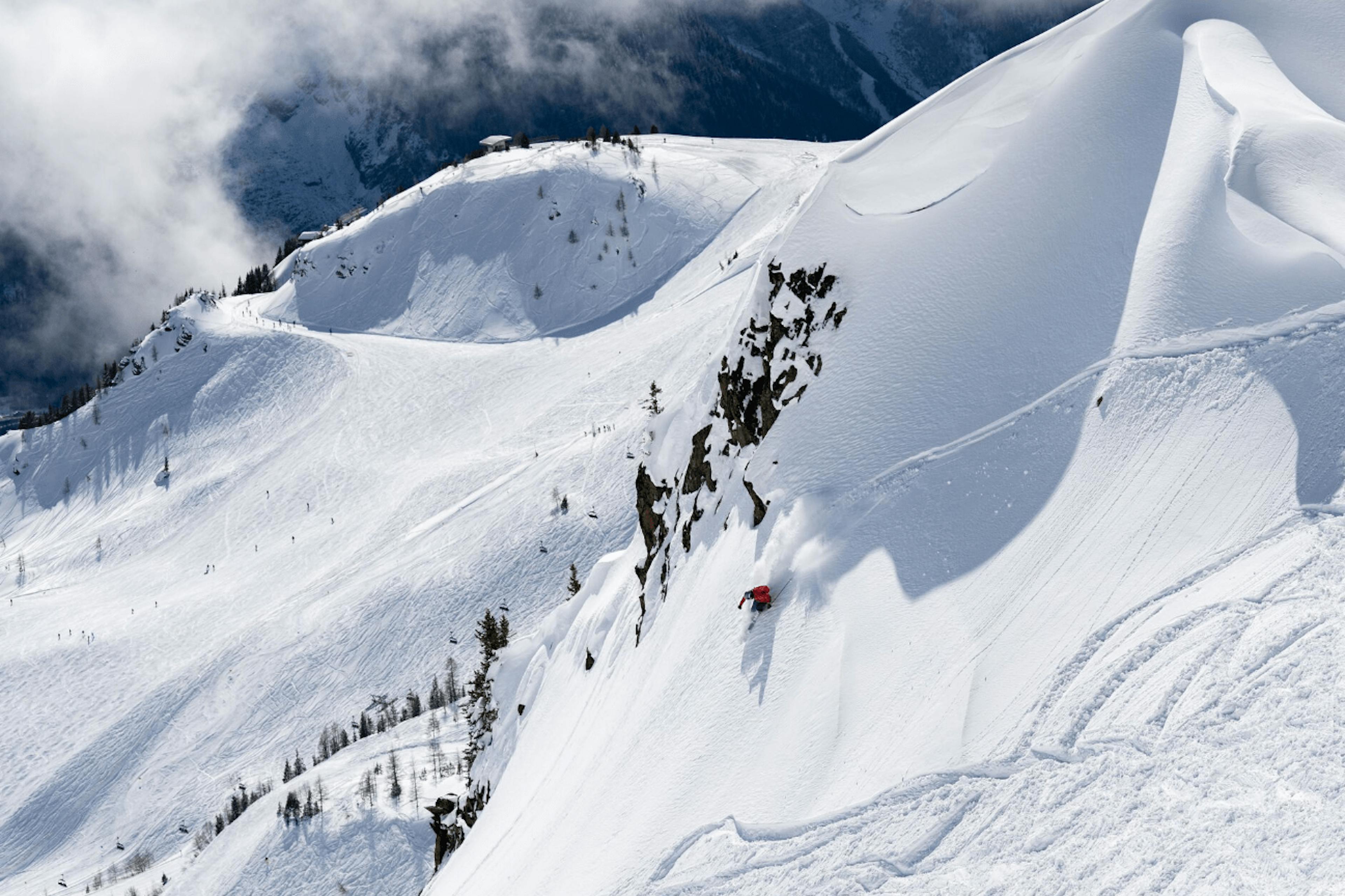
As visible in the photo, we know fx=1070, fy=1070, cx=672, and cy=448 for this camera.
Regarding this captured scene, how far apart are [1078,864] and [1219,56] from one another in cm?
1717

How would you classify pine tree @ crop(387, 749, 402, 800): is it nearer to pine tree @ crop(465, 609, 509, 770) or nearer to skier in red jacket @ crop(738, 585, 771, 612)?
pine tree @ crop(465, 609, 509, 770)

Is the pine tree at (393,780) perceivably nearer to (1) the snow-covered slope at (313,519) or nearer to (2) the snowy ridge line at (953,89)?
(1) the snow-covered slope at (313,519)

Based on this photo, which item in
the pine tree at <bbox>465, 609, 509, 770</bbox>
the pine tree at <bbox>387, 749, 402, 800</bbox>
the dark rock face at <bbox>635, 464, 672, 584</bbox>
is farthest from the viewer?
the pine tree at <bbox>387, 749, 402, 800</bbox>

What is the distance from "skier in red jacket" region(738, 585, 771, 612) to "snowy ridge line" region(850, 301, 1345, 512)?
1.93m

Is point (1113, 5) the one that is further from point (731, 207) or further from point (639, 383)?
point (731, 207)

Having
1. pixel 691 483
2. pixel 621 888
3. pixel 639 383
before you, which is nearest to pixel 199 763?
pixel 639 383

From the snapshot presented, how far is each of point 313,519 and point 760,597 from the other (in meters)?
102

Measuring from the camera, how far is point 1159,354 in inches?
624

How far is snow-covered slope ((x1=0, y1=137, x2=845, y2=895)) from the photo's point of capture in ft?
275

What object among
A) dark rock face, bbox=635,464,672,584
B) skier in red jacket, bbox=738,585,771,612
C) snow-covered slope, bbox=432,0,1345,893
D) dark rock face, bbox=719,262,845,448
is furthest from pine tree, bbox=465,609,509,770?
skier in red jacket, bbox=738,585,771,612

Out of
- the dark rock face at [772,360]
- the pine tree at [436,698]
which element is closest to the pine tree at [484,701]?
the dark rock face at [772,360]

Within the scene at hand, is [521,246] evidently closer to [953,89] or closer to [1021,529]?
[953,89]

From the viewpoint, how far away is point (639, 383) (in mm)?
109000

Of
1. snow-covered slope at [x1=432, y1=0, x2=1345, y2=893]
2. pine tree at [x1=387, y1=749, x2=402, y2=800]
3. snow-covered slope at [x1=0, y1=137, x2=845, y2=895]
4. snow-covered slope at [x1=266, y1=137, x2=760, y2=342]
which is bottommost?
snow-covered slope at [x1=432, y1=0, x2=1345, y2=893]
